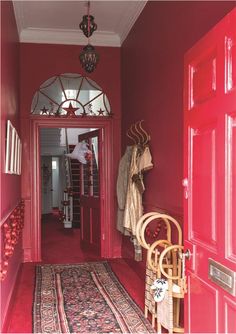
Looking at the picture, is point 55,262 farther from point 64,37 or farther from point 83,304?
point 64,37

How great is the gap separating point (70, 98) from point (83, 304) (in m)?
3.22

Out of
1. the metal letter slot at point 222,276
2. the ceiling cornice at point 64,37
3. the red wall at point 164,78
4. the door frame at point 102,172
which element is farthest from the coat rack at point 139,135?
the metal letter slot at point 222,276

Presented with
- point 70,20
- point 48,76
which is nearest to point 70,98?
point 48,76

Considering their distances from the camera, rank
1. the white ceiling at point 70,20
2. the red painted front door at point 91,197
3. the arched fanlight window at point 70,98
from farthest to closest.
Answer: the red painted front door at point 91,197, the arched fanlight window at point 70,98, the white ceiling at point 70,20

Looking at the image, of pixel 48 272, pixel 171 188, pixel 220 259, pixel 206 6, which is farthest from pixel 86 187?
pixel 220 259

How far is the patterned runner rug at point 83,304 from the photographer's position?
10.5 ft

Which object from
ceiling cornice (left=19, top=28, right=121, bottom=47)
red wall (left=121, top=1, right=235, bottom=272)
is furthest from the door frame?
ceiling cornice (left=19, top=28, right=121, bottom=47)

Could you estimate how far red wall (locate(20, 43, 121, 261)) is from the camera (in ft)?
18.1

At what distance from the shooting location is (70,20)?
Result: 5.07 m

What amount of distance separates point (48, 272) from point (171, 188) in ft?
7.94

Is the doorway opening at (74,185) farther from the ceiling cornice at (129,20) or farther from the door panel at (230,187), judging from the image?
the door panel at (230,187)

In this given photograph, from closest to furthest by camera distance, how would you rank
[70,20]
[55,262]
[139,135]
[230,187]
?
[230,187] → [139,135] → [70,20] → [55,262]

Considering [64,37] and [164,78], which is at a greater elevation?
[64,37]

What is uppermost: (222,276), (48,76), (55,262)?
(48,76)
